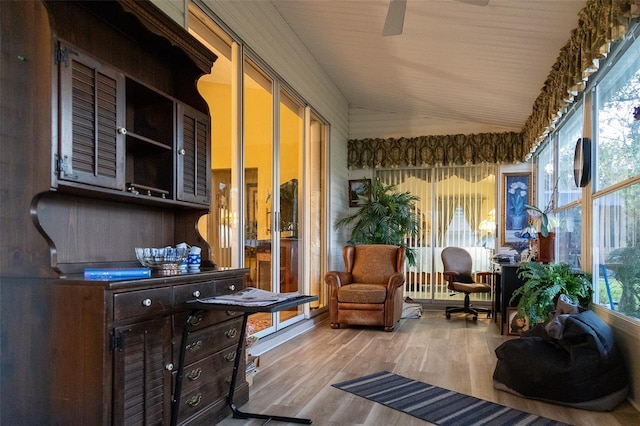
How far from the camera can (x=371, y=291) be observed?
551 cm

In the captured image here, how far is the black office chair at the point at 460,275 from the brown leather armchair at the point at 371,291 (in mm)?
955

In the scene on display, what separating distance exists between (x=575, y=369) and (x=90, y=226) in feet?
9.94

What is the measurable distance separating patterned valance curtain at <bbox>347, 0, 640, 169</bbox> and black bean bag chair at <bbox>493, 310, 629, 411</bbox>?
1791mm

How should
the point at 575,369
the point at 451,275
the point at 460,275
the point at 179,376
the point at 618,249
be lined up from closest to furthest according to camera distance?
the point at 179,376 < the point at 575,369 < the point at 618,249 < the point at 451,275 < the point at 460,275

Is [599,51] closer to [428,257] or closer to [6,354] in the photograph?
[6,354]

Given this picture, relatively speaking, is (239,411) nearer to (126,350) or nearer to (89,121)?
(126,350)

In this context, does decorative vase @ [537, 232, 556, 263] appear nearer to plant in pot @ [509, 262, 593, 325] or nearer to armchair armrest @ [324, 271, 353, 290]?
plant in pot @ [509, 262, 593, 325]

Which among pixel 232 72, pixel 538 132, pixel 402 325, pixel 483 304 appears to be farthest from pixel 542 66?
pixel 483 304

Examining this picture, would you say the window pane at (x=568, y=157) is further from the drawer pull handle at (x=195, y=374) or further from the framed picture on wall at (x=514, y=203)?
the drawer pull handle at (x=195, y=374)

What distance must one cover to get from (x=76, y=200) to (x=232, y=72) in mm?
2148

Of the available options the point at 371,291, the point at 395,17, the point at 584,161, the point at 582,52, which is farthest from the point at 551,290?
the point at 395,17

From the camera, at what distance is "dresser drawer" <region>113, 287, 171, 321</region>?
1850 millimetres

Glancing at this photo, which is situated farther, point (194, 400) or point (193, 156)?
point (193, 156)

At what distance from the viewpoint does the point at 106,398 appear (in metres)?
1.78
